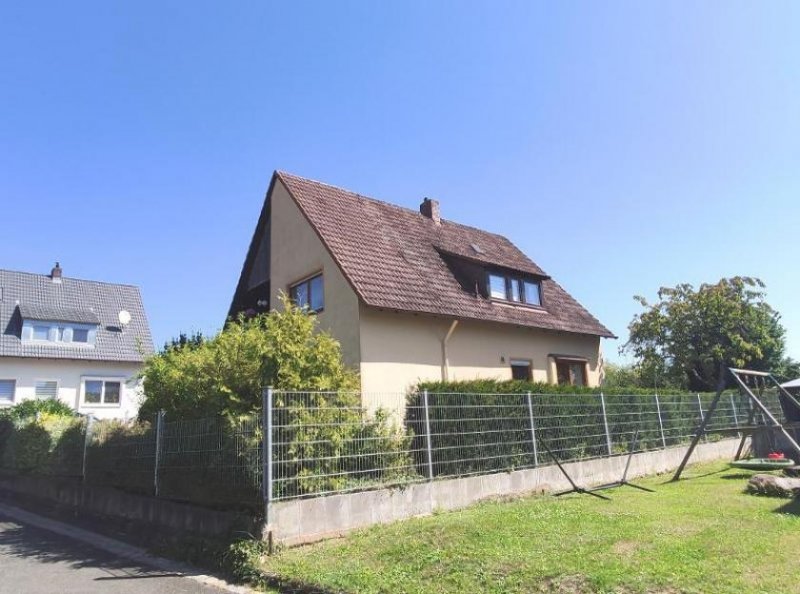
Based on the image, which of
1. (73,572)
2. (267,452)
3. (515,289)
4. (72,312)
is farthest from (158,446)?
(72,312)

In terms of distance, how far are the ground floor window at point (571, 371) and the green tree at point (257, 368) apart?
10192mm

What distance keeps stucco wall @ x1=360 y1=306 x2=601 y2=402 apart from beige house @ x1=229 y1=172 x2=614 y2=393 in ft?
0.09

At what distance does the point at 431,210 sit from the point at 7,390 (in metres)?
22.8

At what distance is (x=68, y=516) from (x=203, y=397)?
190 inches

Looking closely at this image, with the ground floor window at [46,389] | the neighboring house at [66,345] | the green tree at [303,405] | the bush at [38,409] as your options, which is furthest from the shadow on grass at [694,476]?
the ground floor window at [46,389]

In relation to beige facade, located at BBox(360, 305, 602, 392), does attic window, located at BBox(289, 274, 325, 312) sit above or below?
above

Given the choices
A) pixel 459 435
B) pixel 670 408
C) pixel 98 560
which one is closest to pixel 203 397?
pixel 98 560

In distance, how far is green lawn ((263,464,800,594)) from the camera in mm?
5445

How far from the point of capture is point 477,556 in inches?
255

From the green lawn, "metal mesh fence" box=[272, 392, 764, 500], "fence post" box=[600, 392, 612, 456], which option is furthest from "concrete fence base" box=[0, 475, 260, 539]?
"fence post" box=[600, 392, 612, 456]

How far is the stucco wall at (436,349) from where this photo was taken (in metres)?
13.2

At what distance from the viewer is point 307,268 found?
15.3m

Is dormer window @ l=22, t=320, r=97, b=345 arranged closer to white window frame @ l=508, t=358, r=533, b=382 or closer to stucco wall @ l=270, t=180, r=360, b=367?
stucco wall @ l=270, t=180, r=360, b=367

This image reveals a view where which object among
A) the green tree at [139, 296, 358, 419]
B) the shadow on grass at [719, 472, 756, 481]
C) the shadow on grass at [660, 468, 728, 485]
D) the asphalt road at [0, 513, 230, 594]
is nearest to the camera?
the asphalt road at [0, 513, 230, 594]
